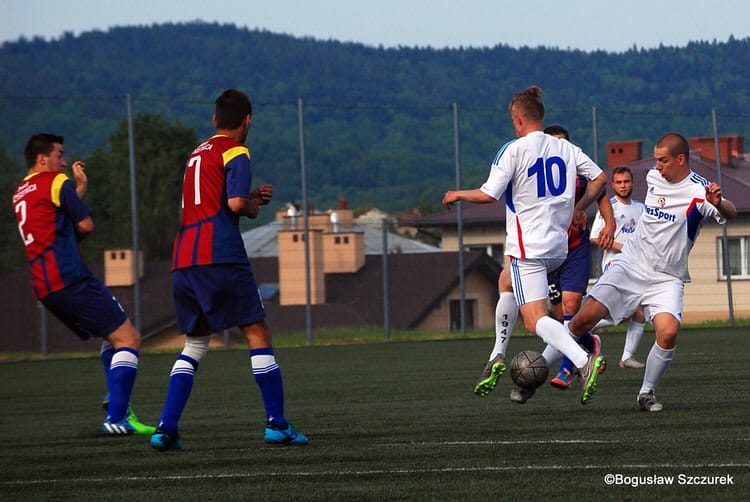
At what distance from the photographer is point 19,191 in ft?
27.1

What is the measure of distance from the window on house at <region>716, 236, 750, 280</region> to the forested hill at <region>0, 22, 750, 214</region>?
2.71 m

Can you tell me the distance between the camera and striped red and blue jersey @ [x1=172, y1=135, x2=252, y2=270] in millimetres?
7066

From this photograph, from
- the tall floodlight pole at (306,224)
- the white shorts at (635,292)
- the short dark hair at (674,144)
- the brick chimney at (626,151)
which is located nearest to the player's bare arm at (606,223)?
the white shorts at (635,292)

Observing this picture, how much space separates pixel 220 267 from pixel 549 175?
207 cm

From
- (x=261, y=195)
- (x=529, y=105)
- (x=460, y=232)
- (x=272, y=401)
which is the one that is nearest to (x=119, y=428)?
(x=272, y=401)

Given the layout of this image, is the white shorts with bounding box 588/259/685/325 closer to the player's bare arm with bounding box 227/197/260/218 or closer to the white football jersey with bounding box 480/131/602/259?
the white football jersey with bounding box 480/131/602/259

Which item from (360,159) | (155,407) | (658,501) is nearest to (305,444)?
(658,501)

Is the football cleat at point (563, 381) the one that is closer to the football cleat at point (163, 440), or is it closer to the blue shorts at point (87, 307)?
the blue shorts at point (87, 307)

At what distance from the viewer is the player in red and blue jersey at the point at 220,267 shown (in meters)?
7.05

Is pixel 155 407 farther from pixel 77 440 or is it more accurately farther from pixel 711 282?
pixel 711 282

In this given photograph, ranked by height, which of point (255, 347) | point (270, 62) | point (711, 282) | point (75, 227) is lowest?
point (711, 282)

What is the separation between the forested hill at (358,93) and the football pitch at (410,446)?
540 inches

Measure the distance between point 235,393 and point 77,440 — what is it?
3931 millimetres

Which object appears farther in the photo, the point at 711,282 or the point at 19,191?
the point at 711,282
